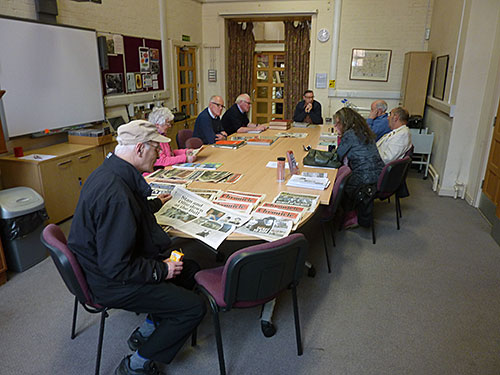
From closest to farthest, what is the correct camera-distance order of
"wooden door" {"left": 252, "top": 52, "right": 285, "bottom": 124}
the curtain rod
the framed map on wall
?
the framed map on wall, the curtain rod, "wooden door" {"left": 252, "top": 52, "right": 285, "bottom": 124}

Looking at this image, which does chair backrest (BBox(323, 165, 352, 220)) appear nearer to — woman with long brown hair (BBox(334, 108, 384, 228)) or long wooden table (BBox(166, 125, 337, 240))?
long wooden table (BBox(166, 125, 337, 240))

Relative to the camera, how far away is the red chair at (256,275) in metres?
1.72

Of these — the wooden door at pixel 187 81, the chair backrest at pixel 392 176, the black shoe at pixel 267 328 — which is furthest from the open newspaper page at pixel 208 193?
the wooden door at pixel 187 81

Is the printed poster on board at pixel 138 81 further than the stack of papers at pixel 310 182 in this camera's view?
Yes

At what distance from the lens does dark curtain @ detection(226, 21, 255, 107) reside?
8.85 m

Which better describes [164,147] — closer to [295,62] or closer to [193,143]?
[193,143]

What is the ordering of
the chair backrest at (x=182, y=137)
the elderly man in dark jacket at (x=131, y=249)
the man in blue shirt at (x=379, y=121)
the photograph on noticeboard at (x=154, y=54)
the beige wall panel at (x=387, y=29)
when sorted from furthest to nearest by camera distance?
1. the beige wall panel at (x=387, y=29)
2. the photograph on noticeboard at (x=154, y=54)
3. the man in blue shirt at (x=379, y=121)
4. the chair backrest at (x=182, y=137)
5. the elderly man in dark jacket at (x=131, y=249)

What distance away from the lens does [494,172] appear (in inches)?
165

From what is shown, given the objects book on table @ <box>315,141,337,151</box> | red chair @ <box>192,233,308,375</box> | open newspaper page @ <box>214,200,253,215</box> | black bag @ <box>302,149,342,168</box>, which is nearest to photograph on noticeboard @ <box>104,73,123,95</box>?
book on table @ <box>315,141,337,151</box>

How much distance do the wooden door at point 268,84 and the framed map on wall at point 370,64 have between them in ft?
8.17

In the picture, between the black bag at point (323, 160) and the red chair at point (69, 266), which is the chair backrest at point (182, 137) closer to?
the black bag at point (323, 160)

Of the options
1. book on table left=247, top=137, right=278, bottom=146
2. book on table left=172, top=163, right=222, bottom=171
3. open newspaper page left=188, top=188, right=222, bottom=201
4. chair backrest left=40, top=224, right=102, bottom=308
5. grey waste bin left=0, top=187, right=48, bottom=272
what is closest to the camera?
chair backrest left=40, top=224, right=102, bottom=308

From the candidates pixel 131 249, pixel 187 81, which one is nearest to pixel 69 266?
pixel 131 249

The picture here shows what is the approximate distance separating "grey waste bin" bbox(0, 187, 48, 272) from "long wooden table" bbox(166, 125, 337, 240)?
144 cm
